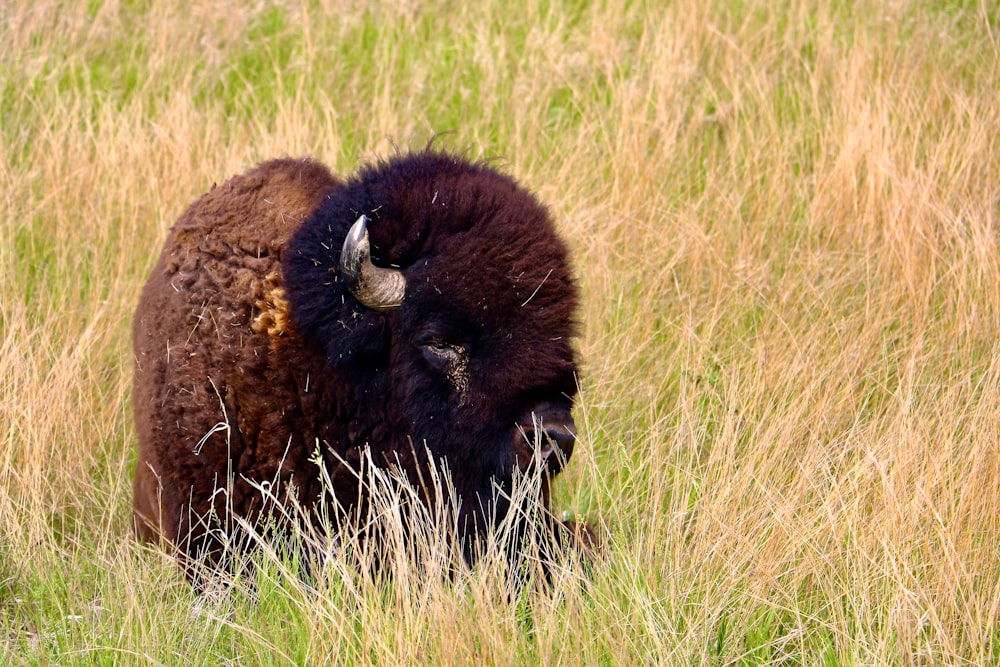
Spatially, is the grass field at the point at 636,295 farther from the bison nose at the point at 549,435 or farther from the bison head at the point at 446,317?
the bison head at the point at 446,317

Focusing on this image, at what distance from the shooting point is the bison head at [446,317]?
3.82 meters

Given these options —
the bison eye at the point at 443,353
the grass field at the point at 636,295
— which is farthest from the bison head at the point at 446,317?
the grass field at the point at 636,295

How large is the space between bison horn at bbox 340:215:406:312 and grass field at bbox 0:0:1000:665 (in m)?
0.90

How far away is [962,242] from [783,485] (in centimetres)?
218

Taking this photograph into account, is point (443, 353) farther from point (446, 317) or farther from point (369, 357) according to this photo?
point (369, 357)

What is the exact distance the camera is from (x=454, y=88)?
7.66 m

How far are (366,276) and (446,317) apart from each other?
0.29 m

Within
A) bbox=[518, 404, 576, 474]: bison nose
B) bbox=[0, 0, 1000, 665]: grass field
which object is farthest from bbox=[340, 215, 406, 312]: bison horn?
bbox=[0, 0, 1000, 665]: grass field

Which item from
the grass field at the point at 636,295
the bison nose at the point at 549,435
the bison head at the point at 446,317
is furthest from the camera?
the bison head at the point at 446,317

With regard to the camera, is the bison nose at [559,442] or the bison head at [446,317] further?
the bison head at [446,317]

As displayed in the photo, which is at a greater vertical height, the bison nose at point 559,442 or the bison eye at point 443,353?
the bison eye at point 443,353

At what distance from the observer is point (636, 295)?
5934 millimetres

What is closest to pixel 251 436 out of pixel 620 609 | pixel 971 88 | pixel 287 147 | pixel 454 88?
pixel 620 609

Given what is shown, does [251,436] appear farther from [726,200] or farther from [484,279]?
[726,200]
